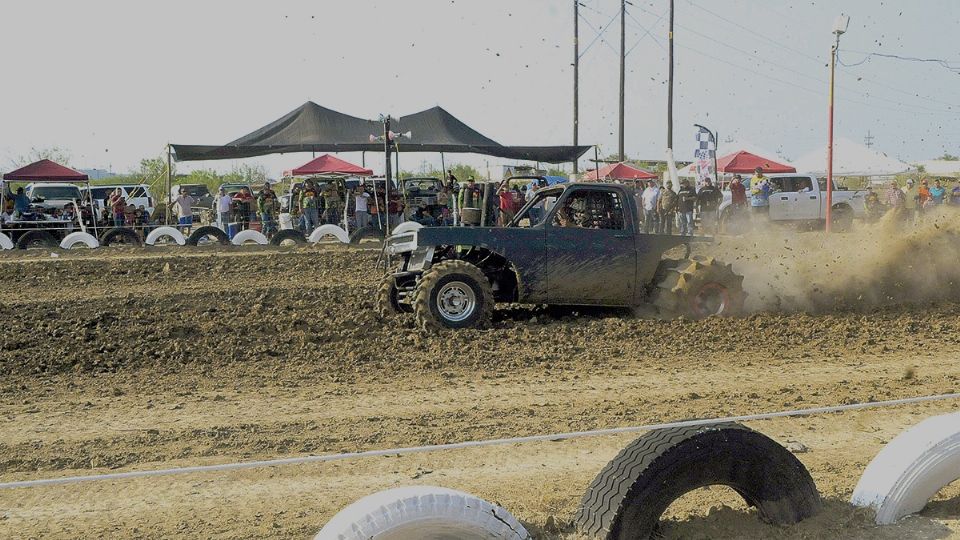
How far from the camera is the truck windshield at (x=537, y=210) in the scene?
10750 mm

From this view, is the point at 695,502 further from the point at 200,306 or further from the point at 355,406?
the point at 200,306

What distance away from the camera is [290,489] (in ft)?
17.9

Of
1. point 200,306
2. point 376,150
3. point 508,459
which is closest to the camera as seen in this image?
point 508,459

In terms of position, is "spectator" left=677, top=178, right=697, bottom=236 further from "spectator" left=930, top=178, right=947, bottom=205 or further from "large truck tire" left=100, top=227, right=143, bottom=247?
"large truck tire" left=100, top=227, right=143, bottom=247

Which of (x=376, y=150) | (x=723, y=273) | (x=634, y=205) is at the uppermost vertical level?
(x=376, y=150)

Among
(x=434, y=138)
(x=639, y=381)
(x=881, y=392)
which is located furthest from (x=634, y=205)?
(x=434, y=138)

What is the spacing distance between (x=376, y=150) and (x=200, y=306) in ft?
47.5

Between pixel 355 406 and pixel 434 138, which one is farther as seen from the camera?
pixel 434 138

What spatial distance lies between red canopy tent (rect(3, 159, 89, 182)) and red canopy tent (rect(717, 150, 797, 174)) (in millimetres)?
20088

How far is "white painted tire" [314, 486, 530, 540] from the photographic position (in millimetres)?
3676

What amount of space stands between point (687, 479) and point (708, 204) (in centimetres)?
2274

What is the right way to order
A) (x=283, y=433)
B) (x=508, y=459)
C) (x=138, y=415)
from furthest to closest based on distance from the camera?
(x=138, y=415) → (x=283, y=433) → (x=508, y=459)

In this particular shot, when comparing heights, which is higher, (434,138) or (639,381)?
(434,138)

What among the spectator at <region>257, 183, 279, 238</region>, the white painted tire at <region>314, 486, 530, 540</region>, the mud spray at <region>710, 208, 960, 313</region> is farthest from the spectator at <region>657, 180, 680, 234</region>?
the white painted tire at <region>314, 486, 530, 540</region>
